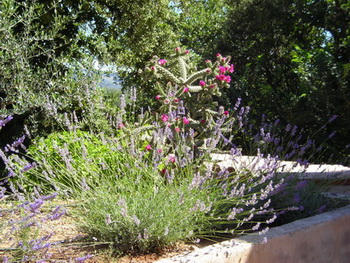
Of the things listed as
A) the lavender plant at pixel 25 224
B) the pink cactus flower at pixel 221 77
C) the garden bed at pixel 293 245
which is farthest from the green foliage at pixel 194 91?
the lavender plant at pixel 25 224

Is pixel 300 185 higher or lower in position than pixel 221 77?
lower

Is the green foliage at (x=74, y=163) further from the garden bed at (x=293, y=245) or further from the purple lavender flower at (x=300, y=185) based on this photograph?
the purple lavender flower at (x=300, y=185)

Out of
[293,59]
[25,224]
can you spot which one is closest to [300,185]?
[25,224]

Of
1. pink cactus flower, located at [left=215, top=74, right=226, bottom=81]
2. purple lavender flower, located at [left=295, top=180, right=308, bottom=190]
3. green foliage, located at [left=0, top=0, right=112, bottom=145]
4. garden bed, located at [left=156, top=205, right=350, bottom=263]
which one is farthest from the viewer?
green foliage, located at [left=0, top=0, right=112, bottom=145]

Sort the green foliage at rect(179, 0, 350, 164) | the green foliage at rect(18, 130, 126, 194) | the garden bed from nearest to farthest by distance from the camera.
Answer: the garden bed
the green foliage at rect(18, 130, 126, 194)
the green foliage at rect(179, 0, 350, 164)

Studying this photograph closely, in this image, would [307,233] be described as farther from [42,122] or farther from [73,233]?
[42,122]

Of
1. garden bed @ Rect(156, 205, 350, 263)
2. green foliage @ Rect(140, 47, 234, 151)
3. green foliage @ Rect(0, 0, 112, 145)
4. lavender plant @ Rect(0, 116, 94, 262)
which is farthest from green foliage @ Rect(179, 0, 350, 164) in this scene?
lavender plant @ Rect(0, 116, 94, 262)

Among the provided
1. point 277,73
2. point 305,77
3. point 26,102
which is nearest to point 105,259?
point 26,102

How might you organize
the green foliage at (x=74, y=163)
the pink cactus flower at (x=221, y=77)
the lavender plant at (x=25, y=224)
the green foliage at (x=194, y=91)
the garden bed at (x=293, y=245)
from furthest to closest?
the pink cactus flower at (x=221, y=77)
the green foliage at (x=194, y=91)
the green foliage at (x=74, y=163)
the garden bed at (x=293, y=245)
the lavender plant at (x=25, y=224)

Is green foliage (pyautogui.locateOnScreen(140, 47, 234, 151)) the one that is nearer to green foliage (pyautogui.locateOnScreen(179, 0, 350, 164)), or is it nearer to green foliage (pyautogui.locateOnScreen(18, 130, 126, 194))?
green foliage (pyautogui.locateOnScreen(18, 130, 126, 194))

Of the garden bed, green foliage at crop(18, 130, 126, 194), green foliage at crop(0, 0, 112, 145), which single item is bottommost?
the garden bed

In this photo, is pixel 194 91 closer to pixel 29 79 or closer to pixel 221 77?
pixel 221 77

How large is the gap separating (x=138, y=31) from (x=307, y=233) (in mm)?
6350

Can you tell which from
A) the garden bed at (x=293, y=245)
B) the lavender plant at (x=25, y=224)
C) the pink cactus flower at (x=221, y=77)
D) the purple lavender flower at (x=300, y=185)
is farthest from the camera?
the pink cactus flower at (x=221, y=77)
